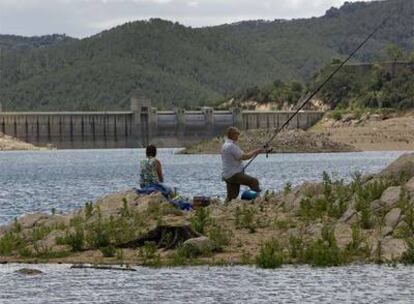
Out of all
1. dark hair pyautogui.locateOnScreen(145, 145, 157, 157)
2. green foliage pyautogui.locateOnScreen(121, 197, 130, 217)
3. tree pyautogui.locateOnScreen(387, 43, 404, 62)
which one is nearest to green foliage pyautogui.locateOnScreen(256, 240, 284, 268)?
green foliage pyautogui.locateOnScreen(121, 197, 130, 217)

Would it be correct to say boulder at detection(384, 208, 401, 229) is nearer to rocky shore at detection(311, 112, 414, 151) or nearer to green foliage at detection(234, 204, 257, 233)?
green foliage at detection(234, 204, 257, 233)

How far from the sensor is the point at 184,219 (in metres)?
23.1

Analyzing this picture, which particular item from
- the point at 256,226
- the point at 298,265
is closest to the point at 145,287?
the point at 298,265

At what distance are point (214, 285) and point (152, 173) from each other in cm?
677

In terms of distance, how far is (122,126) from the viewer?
581ft

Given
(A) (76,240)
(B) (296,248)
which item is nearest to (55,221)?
(A) (76,240)

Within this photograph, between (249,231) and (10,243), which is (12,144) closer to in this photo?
(10,243)

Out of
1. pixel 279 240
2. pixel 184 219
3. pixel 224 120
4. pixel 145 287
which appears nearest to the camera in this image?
pixel 145 287

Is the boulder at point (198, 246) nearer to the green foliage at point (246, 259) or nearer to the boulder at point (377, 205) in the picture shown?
the green foliage at point (246, 259)

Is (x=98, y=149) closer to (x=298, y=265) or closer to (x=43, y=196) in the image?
(x=43, y=196)

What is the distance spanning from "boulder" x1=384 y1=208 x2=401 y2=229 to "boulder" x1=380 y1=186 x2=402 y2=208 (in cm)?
46

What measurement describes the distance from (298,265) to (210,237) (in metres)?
1.97

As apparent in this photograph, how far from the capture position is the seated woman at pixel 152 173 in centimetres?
2450

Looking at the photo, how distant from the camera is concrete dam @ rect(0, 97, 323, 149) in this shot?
576 ft
